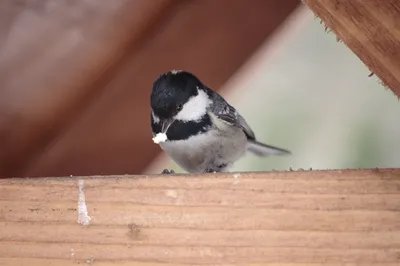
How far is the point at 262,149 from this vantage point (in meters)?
1.68

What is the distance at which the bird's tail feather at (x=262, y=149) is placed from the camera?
163cm

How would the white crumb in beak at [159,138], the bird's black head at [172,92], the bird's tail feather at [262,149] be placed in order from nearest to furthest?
the white crumb in beak at [159,138] → the bird's black head at [172,92] → the bird's tail feather at [262,149]

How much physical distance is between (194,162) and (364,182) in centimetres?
73

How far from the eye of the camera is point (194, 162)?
56.0 inches

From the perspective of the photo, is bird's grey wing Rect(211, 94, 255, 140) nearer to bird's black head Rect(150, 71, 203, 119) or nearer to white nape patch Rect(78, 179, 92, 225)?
bird's black head Rect(150, 71, 203, 119)

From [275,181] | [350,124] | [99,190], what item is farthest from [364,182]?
[350,124]

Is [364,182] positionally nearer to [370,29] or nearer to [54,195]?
[370,29]

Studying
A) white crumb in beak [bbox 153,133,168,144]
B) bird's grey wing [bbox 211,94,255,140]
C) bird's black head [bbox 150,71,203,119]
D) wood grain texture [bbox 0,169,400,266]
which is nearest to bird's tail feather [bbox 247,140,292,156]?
bird's grey wing [bbox 211,94,255,140]

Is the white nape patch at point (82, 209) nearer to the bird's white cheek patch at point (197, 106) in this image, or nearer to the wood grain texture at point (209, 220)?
the wood grain texture at point (209, 220)

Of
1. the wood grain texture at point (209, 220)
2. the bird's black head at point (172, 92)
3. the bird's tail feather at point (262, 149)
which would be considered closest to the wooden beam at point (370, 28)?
the wood grain texture at point (209, 220)

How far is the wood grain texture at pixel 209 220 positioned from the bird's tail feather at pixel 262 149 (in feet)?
2.85

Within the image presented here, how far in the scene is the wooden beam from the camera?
634 millimetres

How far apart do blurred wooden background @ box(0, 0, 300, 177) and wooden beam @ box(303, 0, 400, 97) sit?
1.44 feet

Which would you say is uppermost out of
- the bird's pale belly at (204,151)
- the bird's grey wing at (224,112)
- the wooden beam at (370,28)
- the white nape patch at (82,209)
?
the wooden beam at (370,28)
